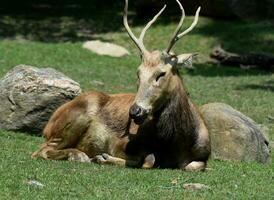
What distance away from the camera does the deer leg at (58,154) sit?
9.35 meters

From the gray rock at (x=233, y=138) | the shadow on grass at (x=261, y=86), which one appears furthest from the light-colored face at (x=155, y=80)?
the shadow on grass at (x=261, y=86)

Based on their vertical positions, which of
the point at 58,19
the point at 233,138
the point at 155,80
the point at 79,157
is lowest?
the point at 58,19

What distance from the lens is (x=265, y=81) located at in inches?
749

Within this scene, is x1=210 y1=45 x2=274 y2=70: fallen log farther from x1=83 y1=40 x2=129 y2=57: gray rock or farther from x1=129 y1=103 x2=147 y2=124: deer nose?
x1=129 y1=103 x2=147 y2=124: deer nose

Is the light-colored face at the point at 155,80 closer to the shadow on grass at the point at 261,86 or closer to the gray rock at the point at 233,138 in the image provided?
the gray rock at the point at 233,138

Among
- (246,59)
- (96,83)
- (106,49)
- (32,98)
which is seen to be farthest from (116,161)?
(106,49)

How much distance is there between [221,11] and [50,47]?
308 inches

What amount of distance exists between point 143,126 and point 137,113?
0.67 metres

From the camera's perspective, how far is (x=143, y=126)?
9039 mm

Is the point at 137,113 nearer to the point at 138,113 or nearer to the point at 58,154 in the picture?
the point at 138,113

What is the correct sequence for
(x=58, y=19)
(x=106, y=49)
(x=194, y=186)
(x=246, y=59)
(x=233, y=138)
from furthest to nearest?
(x=58, y=19)
(x=106, y=49)
(x=246, y=59)
(x=233, y=138)
(x=194, y=186)

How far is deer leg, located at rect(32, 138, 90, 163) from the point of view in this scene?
9.35 m

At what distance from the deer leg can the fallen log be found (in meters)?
12.5

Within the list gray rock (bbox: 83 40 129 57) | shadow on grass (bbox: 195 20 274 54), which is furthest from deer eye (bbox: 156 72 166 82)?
shadow on grass (bbox: 195 20 274 54)
